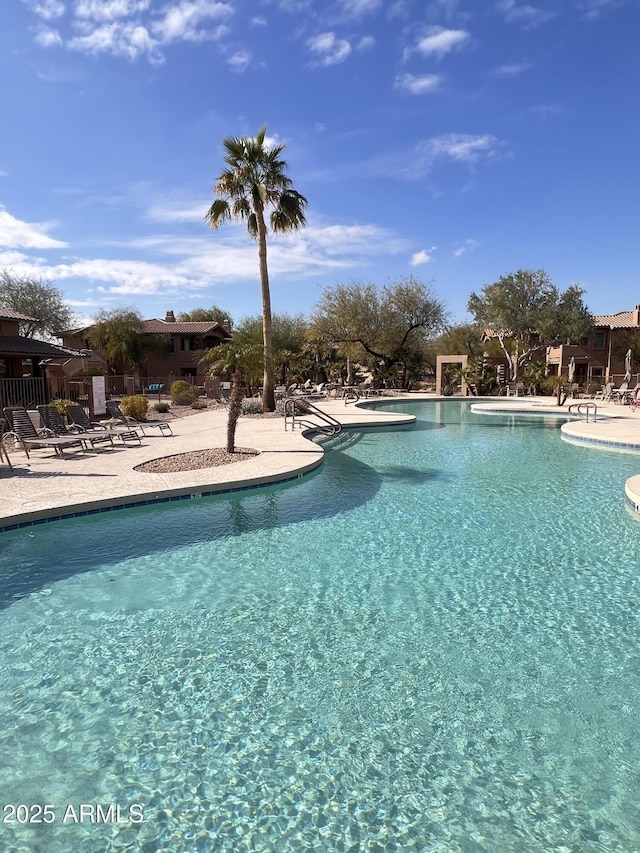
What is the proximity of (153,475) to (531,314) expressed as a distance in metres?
33.9

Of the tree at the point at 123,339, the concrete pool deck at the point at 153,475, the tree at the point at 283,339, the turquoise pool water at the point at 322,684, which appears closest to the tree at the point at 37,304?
the tree at the point at 123,339

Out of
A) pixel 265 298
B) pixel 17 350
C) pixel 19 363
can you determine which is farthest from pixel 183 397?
pixel 265 298

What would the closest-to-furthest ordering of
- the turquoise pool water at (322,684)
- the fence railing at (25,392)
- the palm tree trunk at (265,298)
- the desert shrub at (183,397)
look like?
the turquoise pool water at (322,684) → the fence railing at (25,392) → the palm tree trunk at (265,298) → the desert shrub at (183,397)

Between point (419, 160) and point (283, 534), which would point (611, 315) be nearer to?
point (419, 160)

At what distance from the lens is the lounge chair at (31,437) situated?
10992mm

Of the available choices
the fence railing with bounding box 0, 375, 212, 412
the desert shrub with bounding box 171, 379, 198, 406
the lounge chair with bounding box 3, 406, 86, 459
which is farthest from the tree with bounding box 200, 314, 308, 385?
the lounge chair with bounding box 3, 406, 86, 459

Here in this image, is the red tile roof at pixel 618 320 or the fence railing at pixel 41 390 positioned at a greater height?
the red tile roof at pixel 618 320

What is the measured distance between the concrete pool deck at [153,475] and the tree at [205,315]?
52.1 meters

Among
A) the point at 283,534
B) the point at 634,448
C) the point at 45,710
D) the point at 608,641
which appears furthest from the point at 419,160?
the point at 45,710

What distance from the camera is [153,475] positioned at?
9391mm

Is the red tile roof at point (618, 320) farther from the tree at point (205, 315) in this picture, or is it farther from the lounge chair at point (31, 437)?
the tree at point (205, 315)

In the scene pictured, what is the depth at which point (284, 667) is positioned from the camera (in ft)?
13.1

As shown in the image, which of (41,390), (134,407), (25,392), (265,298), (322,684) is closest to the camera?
(322,684)

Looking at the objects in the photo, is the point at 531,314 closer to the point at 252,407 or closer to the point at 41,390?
the point at 252,407
